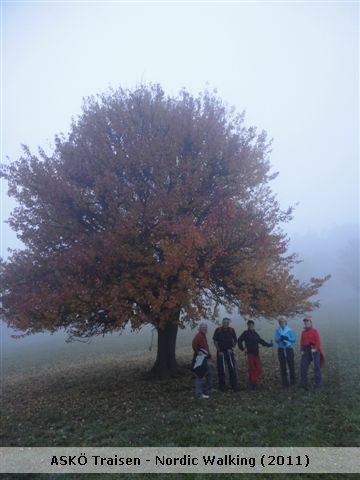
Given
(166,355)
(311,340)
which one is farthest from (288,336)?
(166,355)

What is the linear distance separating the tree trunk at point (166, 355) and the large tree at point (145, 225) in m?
0.08

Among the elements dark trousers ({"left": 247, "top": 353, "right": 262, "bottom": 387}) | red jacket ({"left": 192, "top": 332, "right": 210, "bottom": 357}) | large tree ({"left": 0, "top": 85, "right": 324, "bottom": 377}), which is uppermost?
large tree ({"left": 0, "top": 85, "right": 324, "bottom": 377})

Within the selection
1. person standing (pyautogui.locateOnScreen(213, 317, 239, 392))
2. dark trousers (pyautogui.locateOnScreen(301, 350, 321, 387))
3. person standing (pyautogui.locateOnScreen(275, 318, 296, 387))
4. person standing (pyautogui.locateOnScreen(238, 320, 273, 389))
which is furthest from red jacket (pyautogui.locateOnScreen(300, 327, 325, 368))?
person standing (pyautogui.locateOnScreen(213, 317, 239, 392))

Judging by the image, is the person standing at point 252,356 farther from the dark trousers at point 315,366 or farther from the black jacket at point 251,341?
the dark trousers at point 315,366

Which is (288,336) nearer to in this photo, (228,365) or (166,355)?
(228,365)

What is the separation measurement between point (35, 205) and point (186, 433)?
10859mm

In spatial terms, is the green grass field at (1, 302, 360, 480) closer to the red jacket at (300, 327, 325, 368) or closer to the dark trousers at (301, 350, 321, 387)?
the dark trousers at (301, 350, 321, 387)

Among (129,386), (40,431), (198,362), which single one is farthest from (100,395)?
(198,362)

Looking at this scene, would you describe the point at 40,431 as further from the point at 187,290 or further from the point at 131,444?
the point at 187,290

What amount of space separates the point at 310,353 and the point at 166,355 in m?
6.66

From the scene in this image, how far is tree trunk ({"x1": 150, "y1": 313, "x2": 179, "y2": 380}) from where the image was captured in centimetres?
1750

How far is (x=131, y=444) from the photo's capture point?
32.8 ft

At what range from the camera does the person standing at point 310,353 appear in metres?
13.8

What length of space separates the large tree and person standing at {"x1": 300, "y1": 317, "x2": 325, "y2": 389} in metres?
1.66
